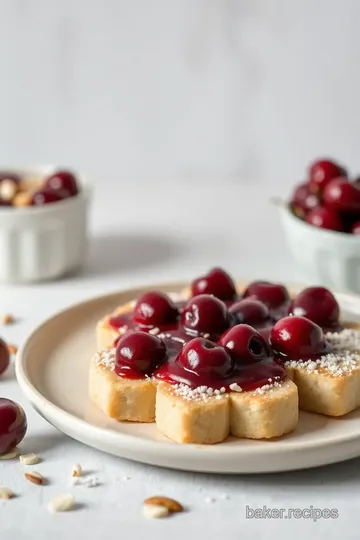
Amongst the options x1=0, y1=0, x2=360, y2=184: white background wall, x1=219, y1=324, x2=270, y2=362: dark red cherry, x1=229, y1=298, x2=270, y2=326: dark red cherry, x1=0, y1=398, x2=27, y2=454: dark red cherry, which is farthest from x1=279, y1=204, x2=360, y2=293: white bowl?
x1=0, y1=0, x2=360, y2=184: white background wall

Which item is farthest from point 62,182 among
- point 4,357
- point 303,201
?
point 4,357

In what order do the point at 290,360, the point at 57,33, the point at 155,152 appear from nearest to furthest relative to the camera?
the point at 290,360, the point at 57,33, the point at 155,152

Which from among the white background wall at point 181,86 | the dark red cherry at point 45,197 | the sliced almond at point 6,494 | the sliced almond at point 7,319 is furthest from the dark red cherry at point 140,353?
the white background wall at point 181,86

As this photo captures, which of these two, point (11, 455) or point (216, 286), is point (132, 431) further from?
point (216, 286)

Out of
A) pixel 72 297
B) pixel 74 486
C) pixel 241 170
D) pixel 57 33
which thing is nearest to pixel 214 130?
pixel 241 170

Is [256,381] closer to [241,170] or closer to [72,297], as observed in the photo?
[72,297]

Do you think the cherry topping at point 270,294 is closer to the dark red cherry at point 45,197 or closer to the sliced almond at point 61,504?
the sliced almond at point 61,504
